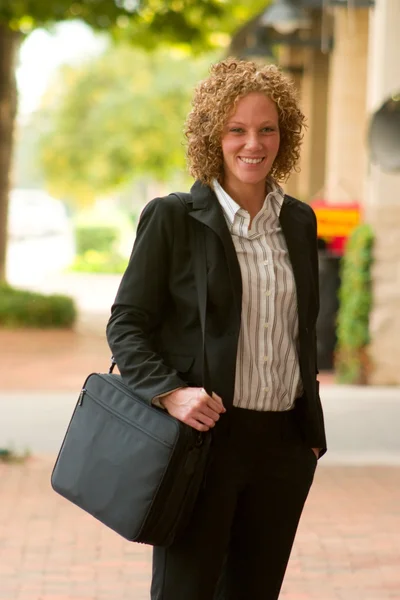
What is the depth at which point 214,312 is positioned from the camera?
2.96m

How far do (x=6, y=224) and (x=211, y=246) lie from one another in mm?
16019

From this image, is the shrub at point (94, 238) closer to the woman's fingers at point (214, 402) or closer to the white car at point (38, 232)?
the white car at point (38, 232)

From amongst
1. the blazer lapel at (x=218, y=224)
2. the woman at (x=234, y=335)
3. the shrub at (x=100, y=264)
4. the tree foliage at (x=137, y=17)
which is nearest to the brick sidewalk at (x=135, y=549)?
the woman at (x=234, y=335)

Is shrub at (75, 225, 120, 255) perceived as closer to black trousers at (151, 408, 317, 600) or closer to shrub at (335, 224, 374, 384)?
shrub at (335, 224, 374, 384)

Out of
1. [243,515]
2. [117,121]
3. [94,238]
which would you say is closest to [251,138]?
[243,515]

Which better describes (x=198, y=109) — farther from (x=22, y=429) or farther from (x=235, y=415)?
(x=22, y=429)

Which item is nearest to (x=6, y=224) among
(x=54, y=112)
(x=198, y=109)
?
(x=198, y=109)

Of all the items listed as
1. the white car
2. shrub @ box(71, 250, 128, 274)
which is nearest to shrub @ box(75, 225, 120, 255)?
the white car

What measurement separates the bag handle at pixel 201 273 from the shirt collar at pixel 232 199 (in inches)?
3.4

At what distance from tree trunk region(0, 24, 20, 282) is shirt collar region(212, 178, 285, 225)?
1561 cm

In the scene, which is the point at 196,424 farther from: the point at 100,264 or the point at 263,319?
the point at 100,264

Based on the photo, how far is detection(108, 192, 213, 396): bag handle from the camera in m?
2.92

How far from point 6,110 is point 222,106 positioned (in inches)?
636

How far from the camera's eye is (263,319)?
301 centimetres
